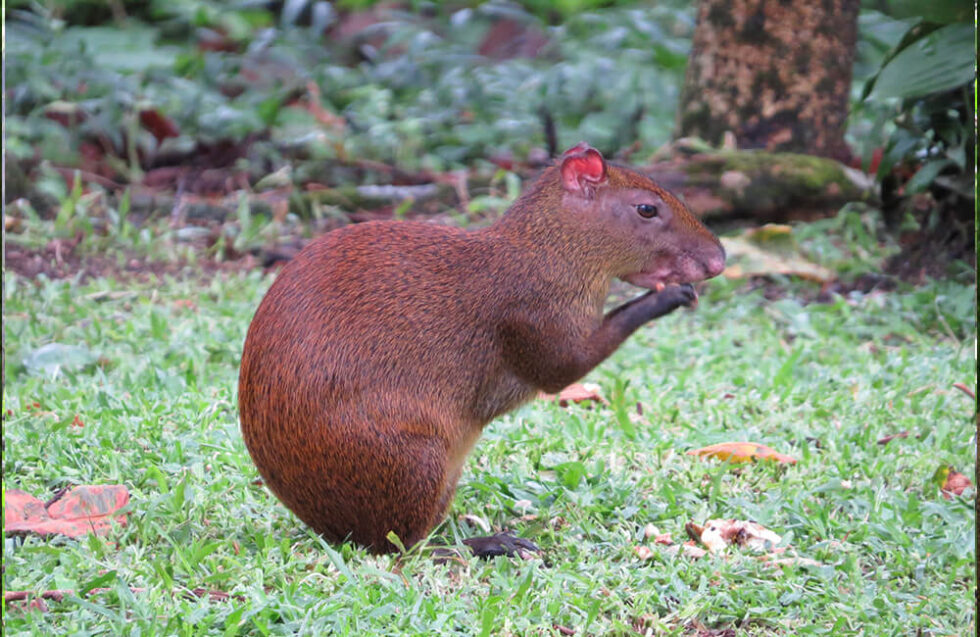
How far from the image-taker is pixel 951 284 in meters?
5.65

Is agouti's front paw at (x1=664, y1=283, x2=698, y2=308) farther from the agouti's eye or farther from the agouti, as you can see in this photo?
the agouti's eye

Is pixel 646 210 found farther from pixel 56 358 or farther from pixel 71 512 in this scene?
pixel 56 358

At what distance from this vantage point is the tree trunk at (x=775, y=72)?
21.5 ft

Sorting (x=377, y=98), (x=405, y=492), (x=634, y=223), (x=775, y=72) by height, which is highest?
(x=634, y=223)

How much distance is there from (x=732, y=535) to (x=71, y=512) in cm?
182

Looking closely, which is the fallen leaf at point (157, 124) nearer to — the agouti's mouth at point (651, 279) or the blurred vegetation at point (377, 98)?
the blurred vegetation at point (377, 98)

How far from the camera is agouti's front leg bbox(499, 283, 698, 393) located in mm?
3195

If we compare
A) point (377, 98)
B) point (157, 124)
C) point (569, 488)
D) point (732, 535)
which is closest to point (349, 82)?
point (377, 98)

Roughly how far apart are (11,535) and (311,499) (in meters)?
0.80

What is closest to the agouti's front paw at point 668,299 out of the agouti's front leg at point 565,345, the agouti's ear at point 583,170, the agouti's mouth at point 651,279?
the agouti's front leg at point 565,345

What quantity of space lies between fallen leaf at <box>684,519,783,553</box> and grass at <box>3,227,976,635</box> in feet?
0.16

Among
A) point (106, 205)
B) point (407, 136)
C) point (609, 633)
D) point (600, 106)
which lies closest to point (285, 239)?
point (106, 205)

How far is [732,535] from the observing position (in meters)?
3.23

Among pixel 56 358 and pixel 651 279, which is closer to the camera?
pixel 651 279
